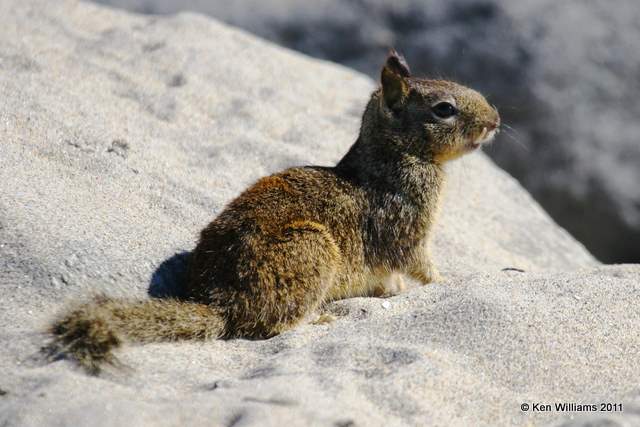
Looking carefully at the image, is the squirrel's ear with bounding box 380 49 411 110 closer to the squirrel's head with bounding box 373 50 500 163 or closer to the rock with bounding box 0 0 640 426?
the squirrel's head with bounding box 373 50 500 163

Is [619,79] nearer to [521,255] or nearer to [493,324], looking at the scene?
[521,255]

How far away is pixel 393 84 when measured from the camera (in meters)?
5.50

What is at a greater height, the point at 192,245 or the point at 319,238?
the point at 319,238

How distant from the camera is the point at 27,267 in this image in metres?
4.60

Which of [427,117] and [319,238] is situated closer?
[319,238]

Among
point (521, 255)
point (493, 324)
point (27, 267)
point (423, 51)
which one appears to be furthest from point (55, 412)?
point (423, 51)

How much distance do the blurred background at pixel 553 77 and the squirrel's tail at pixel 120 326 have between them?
15.7ft

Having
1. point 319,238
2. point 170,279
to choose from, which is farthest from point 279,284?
point 170,279

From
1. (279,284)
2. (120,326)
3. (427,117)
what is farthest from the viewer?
(427,117)

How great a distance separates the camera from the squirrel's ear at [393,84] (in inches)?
216

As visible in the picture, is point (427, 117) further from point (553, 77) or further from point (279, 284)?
point (553, 77)

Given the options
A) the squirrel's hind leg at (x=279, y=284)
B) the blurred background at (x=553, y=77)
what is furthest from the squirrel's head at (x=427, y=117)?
the blurred background at (x=553, y=77)

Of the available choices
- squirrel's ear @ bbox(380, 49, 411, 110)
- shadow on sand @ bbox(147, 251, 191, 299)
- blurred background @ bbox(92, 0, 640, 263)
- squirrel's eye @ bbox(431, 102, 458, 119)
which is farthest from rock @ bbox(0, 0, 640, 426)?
squirrel's ear @ bbox(380, 49, 411, 110)

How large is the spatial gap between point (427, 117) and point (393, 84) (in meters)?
0.28
